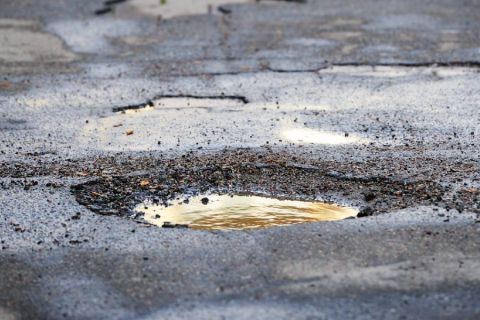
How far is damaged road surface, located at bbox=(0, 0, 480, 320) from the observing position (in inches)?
216

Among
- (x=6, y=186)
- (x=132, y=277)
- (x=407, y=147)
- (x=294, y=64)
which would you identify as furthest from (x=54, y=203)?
(x=294, y=64)

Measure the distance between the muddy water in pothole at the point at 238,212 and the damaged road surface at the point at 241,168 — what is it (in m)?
0.02

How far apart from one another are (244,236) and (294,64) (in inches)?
212

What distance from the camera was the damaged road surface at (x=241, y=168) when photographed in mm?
5484

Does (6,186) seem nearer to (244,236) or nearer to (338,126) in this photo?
(244,236)

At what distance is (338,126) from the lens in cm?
890

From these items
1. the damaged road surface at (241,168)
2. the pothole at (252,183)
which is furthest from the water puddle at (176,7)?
the pothole at (252,183)

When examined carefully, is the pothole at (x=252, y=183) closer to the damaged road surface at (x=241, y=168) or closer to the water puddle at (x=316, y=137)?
the damaged road surface at (x=241, y=168)

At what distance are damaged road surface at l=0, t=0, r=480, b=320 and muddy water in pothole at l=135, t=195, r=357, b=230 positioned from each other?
2 centimetres

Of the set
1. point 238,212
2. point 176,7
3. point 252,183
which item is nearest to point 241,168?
point 252,183

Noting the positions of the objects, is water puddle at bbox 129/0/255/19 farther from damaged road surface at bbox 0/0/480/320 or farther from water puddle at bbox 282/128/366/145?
water puddle at bbox 282/128/366/145

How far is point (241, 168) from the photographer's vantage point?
7.55 metres

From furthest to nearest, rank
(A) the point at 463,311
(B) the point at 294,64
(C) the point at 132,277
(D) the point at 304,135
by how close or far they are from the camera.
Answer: (B) the point at 294,64, (D) the point at 304,135, (C) the point at 132,277, (A) the point at 463,311

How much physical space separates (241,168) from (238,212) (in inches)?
31.8
